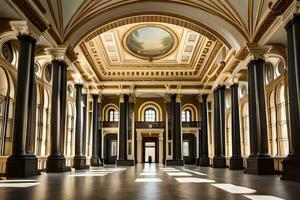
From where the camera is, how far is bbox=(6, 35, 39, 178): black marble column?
431 inches

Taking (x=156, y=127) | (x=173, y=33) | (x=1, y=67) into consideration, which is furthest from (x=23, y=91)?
(x=156, y=127)

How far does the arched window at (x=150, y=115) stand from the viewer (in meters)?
34.6

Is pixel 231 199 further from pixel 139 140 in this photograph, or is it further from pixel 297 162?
pixel 139 140

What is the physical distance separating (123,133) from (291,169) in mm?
18097

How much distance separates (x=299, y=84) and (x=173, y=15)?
8468 mm

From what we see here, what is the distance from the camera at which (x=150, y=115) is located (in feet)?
114

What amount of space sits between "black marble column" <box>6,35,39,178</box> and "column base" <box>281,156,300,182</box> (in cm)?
875

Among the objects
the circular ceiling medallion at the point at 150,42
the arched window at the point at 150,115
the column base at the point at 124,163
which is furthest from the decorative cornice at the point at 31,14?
the arched window at the point at 150,115

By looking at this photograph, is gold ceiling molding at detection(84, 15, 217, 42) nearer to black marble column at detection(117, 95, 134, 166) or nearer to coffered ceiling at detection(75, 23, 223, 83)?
coffered ceiling at detection(75, 23, 223, 83)

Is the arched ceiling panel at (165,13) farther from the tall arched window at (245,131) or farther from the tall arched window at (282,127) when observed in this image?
the tall arched window at (245,131)

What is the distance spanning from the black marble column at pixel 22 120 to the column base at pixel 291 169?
8746mm

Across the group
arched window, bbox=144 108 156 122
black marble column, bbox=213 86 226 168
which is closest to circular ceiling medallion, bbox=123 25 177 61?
black marble column, bbox=213 86 226 168

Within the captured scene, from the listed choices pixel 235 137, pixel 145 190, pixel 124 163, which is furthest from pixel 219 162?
pixel 145 190

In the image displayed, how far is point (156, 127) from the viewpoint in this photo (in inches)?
1299
